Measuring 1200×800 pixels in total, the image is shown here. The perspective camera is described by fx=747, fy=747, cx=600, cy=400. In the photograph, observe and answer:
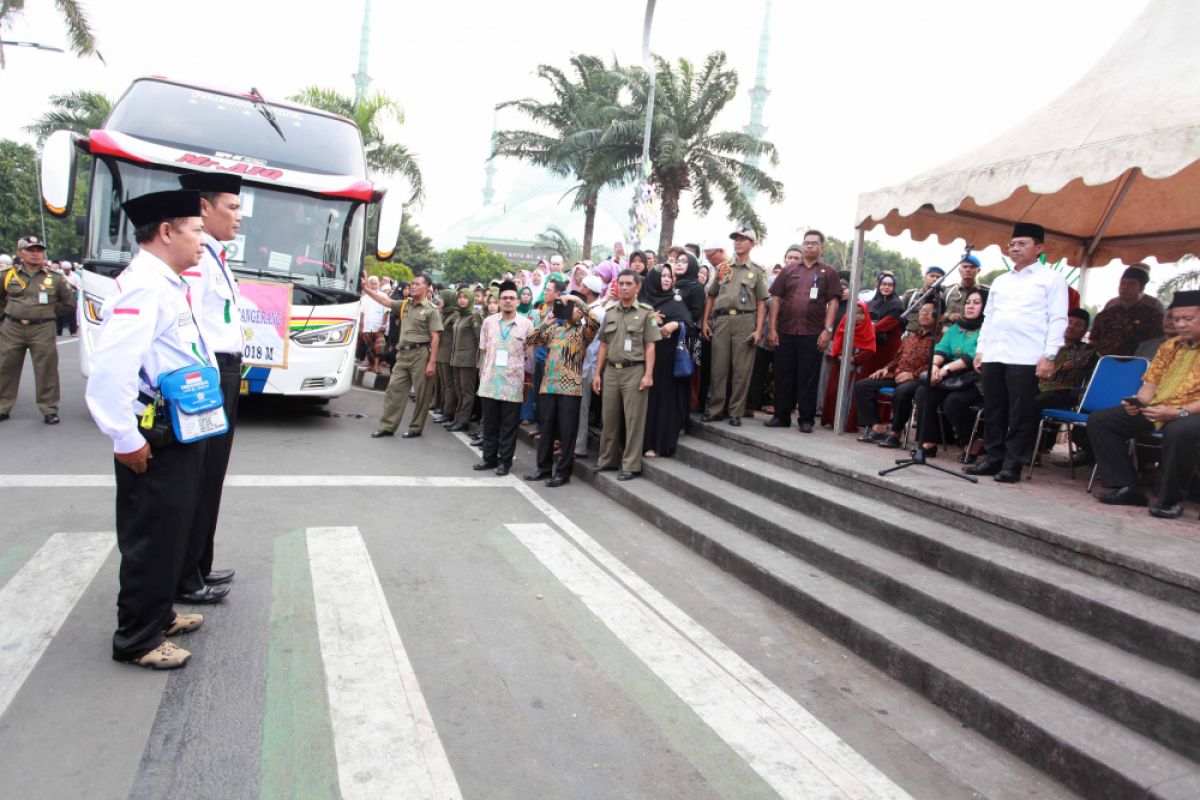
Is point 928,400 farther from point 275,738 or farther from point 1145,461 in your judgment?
point 275,738

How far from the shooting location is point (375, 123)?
24500mm

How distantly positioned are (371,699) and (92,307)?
6.51 meters

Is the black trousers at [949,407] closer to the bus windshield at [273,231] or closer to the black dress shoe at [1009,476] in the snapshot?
the black dress shoe at [1009,476]

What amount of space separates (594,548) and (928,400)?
3346 mm

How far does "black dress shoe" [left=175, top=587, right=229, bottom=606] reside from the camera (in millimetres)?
4074

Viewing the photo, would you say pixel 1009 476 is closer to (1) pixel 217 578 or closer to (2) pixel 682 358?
(2) pixel 682 358

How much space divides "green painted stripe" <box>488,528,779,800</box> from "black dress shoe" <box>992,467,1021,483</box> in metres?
3.46

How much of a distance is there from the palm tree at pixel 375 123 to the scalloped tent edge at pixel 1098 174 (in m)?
18.8

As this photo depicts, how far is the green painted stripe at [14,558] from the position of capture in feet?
13.9

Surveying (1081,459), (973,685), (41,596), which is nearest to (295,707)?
(41,596)

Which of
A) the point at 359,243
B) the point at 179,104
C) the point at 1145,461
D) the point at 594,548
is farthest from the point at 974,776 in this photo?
the point at 179,104

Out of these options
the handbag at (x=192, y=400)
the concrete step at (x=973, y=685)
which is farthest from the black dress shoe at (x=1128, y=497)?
the handbag at (x=192, y=400)

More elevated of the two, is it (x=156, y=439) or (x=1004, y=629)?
(x=156, y=439)

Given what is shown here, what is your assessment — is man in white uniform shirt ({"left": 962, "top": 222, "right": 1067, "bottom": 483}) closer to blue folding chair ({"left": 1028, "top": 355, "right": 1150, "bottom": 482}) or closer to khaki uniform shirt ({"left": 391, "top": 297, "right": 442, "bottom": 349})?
blue folding chair ({"left": 1028, "top": 355, "right": 1150, "bottom": 482})
